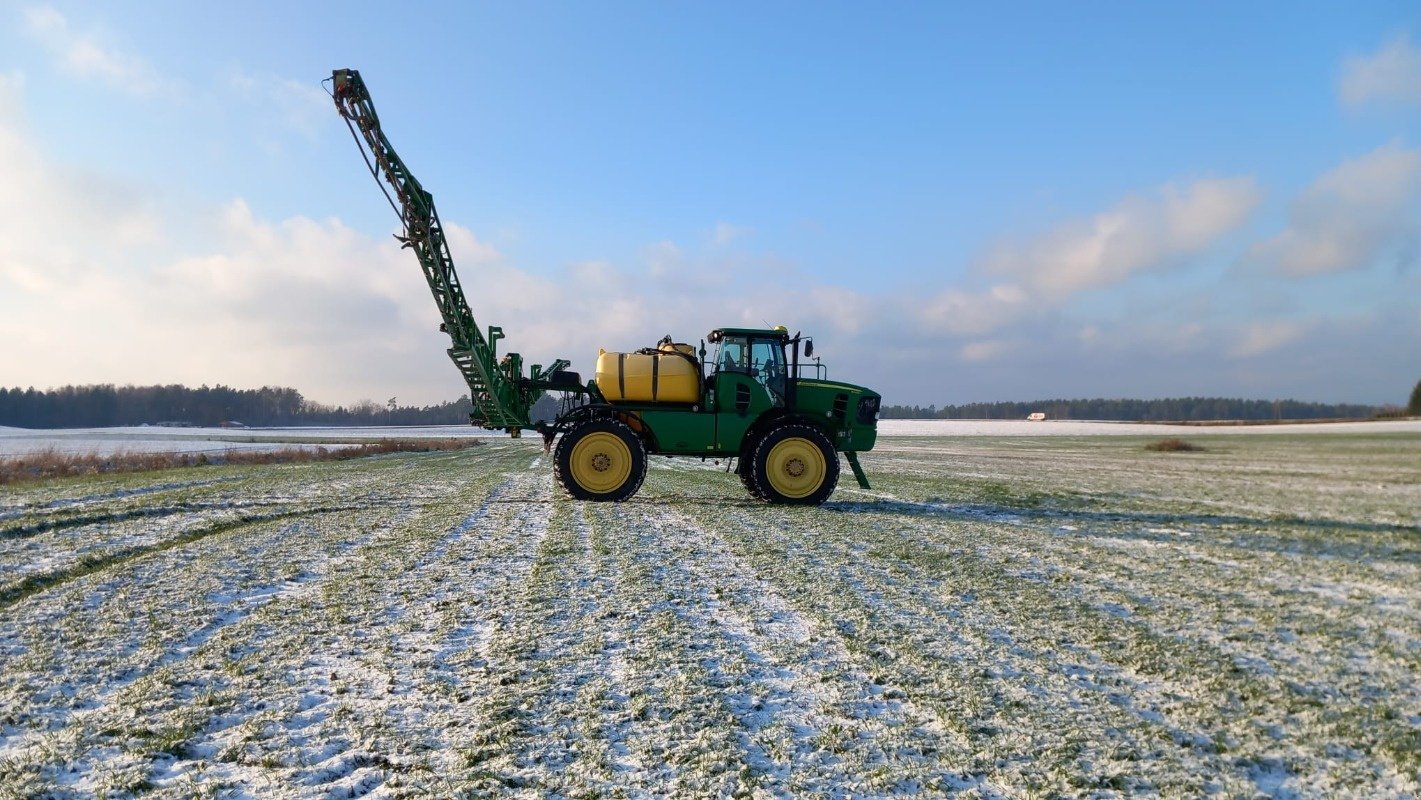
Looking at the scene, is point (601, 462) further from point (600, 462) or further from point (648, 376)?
point (648, 376)

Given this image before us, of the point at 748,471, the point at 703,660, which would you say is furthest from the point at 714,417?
the point at 703,660

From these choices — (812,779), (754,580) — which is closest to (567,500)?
(754,580)

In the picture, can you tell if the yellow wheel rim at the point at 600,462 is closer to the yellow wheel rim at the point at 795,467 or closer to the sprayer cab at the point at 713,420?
the sprayer cab at the point at 713,420

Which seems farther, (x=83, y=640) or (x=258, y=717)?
(x=83, y=640)

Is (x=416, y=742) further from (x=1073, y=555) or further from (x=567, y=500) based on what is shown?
(x=567, y=500)

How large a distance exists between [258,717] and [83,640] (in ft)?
7.22

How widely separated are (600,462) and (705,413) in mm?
1985

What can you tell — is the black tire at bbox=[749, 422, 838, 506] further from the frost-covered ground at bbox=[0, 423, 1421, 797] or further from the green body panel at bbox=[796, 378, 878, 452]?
the frost-covered ground at bbox=[0, 423, 1421, 797]

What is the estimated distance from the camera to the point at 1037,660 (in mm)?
Result: 4395

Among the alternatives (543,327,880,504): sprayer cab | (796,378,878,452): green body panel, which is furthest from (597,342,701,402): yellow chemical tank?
(796,378,878,452): green body panel

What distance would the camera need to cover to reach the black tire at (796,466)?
11.8 metres

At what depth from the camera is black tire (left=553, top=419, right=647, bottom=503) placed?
11859mm

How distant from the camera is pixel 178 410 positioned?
4441 inches

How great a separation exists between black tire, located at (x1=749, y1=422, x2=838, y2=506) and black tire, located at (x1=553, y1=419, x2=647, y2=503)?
2.06 m
